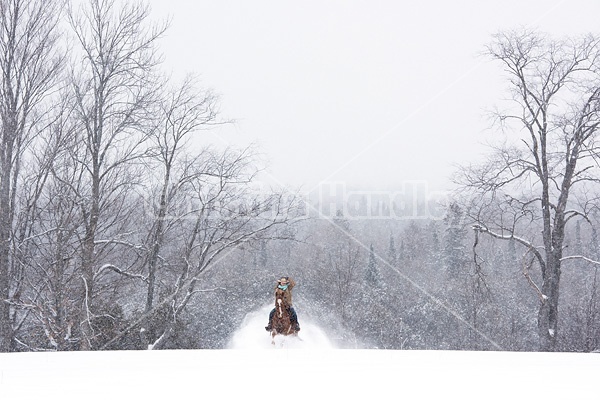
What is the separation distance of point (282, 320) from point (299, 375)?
17.5ft

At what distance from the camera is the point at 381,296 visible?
152 ft

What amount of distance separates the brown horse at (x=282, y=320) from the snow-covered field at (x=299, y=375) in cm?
336

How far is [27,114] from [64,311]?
4666 mm

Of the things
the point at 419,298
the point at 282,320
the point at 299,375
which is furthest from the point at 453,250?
the point at 299,375

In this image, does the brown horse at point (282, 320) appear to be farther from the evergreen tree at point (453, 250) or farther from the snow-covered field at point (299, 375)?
the evergreen tree at point (453, 250)

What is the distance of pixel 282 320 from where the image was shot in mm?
10461

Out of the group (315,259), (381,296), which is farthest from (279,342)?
(315,259)

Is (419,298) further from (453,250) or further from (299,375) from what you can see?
(299,375)

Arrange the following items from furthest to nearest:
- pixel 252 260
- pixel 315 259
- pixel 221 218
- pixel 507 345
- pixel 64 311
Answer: pixel 252 260 < pixel 315 259 < pixel 507 345 < pixel 221 218 < pixel 64 311

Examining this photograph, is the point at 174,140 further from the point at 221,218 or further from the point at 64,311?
the point at 64,311

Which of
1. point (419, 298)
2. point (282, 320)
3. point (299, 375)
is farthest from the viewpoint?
point (419, 298)

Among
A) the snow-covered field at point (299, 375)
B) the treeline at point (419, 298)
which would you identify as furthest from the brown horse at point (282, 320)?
the treeline at point (419, 298)

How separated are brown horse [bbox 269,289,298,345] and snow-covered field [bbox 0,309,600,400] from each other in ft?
11.0

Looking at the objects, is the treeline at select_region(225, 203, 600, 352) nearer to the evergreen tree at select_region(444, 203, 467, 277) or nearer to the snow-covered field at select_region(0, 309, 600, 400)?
the evergreen tree at select_region(444, 203, 467, 277)
